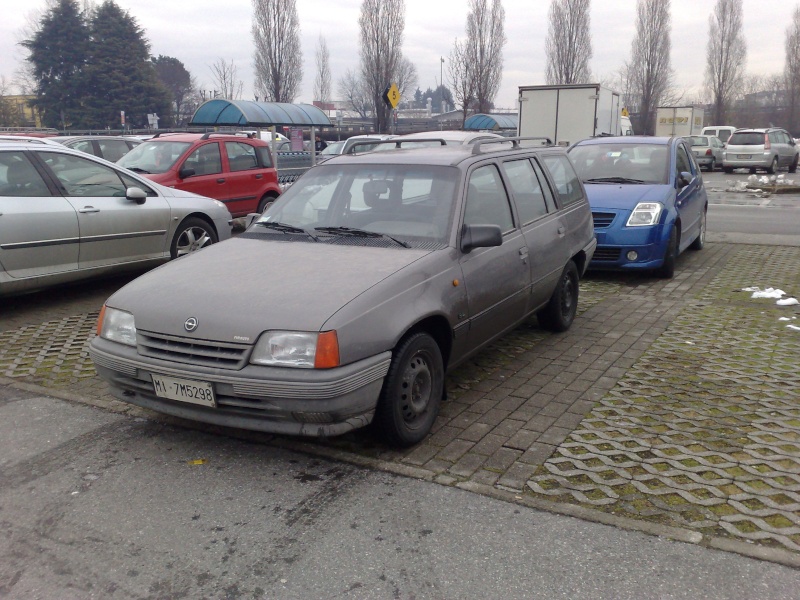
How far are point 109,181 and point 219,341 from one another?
192 inches

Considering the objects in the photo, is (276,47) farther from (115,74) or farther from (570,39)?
(570,39)

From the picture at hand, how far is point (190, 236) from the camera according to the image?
8.77 metres

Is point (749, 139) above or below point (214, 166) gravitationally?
above

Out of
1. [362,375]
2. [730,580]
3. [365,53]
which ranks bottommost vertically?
[730,580]

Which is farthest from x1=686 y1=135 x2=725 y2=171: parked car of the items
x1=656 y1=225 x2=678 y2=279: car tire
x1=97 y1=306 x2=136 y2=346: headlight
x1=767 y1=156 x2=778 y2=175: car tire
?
x1=97 y1=306 x2=136 y2=346: headlight

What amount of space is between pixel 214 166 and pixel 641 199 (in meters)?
6.94

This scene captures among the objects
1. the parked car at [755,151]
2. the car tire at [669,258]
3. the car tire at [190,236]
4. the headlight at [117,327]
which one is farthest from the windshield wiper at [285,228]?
the parked car at [755,151]

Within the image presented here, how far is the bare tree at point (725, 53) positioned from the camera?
196 feet

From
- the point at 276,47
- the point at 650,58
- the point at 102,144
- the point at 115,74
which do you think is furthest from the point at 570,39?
the point at 102,144

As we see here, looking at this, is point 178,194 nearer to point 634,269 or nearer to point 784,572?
point 634,269

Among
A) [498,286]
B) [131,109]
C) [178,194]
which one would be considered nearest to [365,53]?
[131,109]

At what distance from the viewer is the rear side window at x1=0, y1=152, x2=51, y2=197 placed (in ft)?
23.0

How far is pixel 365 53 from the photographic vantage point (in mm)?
44938

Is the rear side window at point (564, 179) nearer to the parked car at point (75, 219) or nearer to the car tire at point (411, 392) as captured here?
the car tire at point (411, 392)
